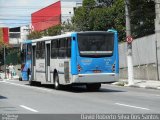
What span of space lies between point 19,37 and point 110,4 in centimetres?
6895

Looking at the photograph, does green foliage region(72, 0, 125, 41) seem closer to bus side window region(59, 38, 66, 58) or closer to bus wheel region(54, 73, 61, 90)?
bus wheel region(54, 73, 61, 90)

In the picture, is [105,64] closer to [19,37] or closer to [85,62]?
[85,62]

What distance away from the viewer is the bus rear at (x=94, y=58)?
83.6 ft

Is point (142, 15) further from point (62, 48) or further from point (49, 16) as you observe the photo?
point (49, 16)

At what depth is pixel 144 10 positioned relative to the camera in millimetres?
44844

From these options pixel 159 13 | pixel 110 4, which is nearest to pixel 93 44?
pixel 159 13

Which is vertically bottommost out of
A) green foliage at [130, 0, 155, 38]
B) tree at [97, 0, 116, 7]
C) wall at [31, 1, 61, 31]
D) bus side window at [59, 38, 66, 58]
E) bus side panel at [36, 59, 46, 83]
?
bus side panel at [36, 59, 46, 83]

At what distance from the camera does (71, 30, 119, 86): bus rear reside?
25469mm

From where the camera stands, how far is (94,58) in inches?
1013

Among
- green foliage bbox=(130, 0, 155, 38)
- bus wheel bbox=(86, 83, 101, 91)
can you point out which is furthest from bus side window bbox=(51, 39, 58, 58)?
green foliage bbox=(130, 0, 155, 38)

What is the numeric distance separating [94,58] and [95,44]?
2.41ft

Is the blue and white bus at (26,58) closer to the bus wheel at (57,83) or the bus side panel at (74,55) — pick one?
the bus wheel at (57,83)

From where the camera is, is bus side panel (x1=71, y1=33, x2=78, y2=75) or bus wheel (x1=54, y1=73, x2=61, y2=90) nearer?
bus side panel (x1=71, y1=33, x2=78, y2=75)

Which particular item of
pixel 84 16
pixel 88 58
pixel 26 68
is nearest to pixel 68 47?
pixel 88 58
